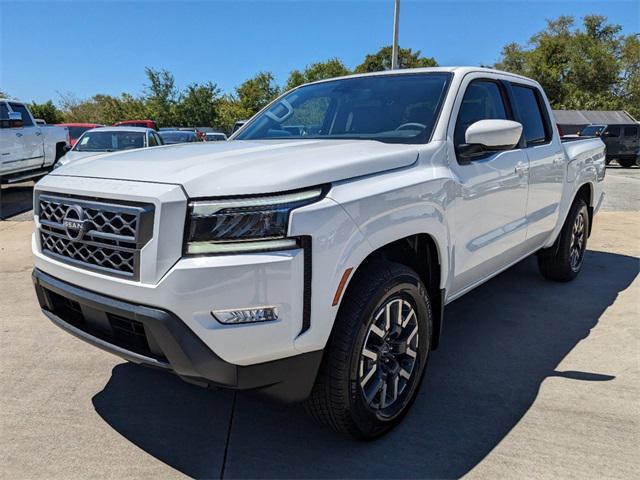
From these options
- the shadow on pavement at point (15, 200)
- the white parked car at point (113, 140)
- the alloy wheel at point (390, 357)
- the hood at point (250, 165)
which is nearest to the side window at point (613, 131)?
the white parked car at point (113, 140)

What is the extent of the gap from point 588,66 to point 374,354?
60401 mm

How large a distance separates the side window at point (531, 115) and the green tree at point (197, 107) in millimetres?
40747

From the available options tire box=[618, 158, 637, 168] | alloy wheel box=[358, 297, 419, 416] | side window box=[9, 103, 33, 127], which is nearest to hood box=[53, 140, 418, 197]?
alloy wheel box=[358, 297, 419, 416]

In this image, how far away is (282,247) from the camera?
1965 mm

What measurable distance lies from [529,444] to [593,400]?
2.39 ft

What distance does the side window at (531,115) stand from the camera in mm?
4043

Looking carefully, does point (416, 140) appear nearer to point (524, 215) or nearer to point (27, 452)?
point (524, 215)

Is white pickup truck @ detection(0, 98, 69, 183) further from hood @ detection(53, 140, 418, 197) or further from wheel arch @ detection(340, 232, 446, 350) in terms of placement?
wheel arch @ detection(340, 232, 446, 350)

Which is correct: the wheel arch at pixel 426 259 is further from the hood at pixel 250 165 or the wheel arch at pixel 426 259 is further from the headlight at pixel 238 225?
the headlight at pixel 238 225

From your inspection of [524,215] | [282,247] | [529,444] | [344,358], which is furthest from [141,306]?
[524,215]

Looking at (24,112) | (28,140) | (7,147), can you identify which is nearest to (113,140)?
(7,147)

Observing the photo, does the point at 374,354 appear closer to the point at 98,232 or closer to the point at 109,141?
the point at 98,232

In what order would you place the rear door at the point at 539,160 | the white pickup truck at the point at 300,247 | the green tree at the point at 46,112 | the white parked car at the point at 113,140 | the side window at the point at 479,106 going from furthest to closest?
the green tree at the point at 46,112
the white parked car at the point at 113,140
the rear door at the point at 539,160
the side window at the point at 479,106
the white pickup truck at the point at 300,247

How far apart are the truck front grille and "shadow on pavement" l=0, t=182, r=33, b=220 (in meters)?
7.87
